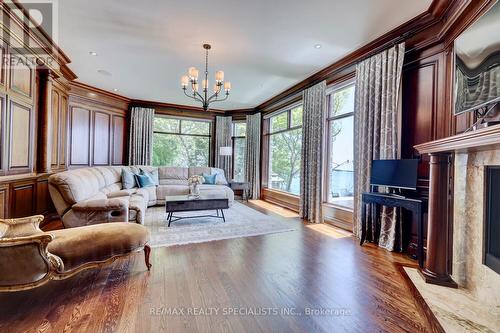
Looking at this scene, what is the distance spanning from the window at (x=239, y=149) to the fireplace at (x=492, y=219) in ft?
20.4

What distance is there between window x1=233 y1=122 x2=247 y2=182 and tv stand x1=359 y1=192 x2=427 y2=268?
4.86 m

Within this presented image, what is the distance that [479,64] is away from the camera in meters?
1.93

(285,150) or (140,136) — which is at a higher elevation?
(140,136)

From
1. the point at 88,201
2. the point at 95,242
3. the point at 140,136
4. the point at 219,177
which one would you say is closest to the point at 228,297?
the point at 95,242

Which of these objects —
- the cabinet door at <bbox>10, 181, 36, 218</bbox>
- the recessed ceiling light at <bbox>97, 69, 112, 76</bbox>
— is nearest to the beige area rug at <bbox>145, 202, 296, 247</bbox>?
the cabinet door at <bbox>10, 181, 36, 218</bbox>

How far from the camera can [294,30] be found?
3010 mm

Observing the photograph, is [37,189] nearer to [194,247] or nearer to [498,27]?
[194,247]

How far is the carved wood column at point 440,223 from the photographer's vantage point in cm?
222

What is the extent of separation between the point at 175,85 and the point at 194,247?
388 cm

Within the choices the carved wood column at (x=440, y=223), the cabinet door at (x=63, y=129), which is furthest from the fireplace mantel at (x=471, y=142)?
the cabinet door at (x=63, y=129)

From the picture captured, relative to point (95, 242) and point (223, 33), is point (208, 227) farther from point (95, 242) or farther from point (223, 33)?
point (223, 33)

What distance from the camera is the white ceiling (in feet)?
8.45

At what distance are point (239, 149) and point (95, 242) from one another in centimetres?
600

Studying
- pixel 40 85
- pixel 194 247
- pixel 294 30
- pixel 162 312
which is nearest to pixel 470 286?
pixel 162 312
